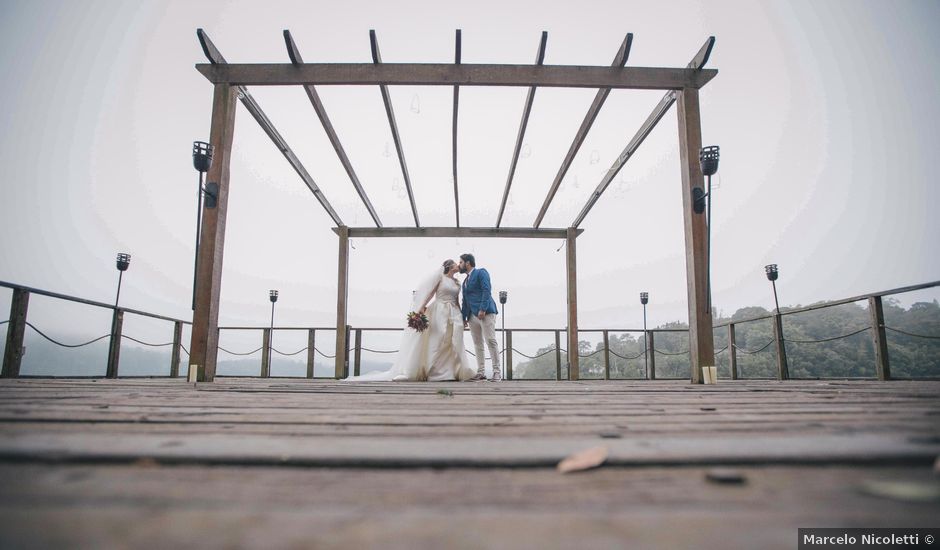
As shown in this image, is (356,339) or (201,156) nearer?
(201,156)

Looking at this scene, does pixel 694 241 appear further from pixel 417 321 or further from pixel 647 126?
pixel 417 321

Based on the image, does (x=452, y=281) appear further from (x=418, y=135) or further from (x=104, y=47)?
(x=104, y=47)

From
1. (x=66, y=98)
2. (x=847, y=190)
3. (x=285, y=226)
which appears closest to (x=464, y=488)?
(x=285, y=226)

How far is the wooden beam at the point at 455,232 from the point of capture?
8.13 meters

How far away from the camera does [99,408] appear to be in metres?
1.28

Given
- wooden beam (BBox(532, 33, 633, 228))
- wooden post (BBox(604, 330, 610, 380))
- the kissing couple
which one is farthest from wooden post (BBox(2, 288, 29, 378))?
wooden post (BBox(604, 330, 610, 380))

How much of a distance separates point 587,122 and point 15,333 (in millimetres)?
6492

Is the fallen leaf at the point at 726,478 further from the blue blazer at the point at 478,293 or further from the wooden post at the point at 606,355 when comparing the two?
the wooden post at the point at 606,355

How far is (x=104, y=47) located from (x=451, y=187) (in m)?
8.21

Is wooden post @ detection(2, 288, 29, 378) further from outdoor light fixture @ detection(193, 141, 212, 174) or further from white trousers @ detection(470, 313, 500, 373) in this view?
white trousers @ detection(470, 313, 500, 373)

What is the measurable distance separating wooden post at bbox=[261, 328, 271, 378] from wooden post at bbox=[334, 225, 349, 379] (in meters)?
1.85

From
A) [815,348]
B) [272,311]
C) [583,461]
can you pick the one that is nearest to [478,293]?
[583,461]

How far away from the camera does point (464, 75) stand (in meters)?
3.88

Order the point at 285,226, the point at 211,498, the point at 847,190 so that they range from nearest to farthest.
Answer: the point at 211,498, the point at 285,226, the point at 847,190
